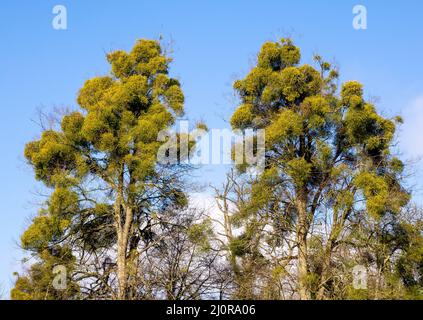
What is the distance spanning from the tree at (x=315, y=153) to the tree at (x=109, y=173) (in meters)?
2.48

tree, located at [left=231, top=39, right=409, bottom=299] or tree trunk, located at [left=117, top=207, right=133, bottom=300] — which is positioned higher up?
tree, located at [left=231, top=39, right=409, bottom=299]

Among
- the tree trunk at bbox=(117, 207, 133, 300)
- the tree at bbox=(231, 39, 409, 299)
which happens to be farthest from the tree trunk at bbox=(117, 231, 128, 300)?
the tree at bbox=(231, 39, 409, 299)

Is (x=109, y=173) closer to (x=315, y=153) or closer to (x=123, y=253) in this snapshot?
(x=123, y=253)

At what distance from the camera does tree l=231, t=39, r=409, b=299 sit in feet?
55.8

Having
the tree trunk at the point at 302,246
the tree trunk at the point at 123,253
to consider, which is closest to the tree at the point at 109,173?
the tree trunk at the point at 123,253

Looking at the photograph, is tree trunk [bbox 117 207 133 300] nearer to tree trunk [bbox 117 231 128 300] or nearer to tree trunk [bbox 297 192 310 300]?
tree trunk [bbox 117 231 128 300]

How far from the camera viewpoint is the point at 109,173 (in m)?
17.3

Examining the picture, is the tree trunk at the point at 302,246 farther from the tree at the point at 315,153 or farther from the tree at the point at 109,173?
the tree at the point at 109,173

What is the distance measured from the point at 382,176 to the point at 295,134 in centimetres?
260

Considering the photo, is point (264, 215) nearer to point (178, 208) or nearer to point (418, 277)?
point (178, 208)

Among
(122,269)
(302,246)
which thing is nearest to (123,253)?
(122,269)

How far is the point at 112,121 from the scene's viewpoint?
17672 mm

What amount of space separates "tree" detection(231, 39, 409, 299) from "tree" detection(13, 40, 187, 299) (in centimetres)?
248
